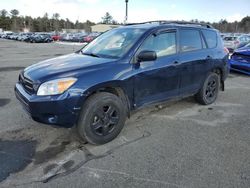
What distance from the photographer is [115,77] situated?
14.2 ft

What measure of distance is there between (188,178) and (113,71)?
6.14 ft

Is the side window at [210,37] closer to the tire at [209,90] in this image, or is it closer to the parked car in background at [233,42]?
the tire at [209,90]

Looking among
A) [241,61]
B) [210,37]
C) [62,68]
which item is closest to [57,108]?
[62,68]

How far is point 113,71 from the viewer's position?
14.2ft

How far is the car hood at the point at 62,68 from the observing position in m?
4.06

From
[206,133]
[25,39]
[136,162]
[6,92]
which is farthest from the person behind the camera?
[25,39]

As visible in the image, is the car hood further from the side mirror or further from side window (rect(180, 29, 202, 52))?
side window (rect(180, 29, 202, 52))

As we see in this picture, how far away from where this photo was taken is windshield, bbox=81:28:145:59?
15.7 ft

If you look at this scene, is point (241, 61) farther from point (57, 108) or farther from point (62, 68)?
point (57, 108)

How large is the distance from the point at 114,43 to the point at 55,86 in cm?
165

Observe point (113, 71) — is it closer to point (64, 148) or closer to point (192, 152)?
point (64, 148)

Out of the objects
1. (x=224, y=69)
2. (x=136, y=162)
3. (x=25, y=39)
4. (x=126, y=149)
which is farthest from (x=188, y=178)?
(x=25, y=39)

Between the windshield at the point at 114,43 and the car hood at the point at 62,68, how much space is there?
0.29m

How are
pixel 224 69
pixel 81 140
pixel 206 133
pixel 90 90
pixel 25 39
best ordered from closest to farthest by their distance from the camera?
1. pixel 90 90
2. pixel 81 140
3. pixel 206 133
4. pixel 224 69
5. pixel 25 39
